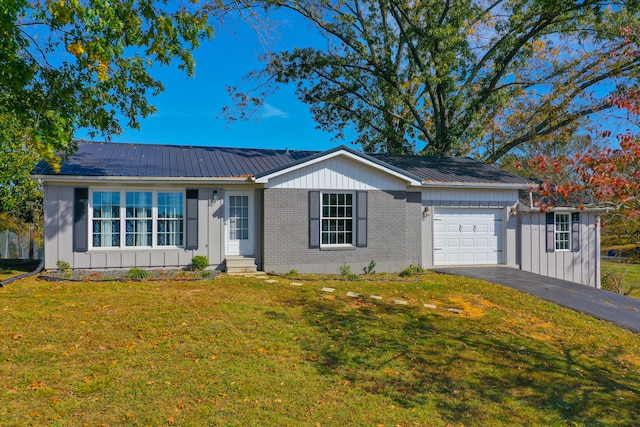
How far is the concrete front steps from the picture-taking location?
1108cm

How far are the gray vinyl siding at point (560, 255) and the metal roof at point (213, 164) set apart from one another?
1.72 metres

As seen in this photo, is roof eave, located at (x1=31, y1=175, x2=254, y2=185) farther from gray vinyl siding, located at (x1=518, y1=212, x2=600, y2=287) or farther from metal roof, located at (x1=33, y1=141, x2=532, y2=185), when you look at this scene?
gray vinyl siding, located at (x1=518, y1=212, x2=600, y2=287)

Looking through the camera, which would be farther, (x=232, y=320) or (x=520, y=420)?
(x=232, y=320)

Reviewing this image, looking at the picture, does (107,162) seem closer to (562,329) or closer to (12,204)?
(12,204)

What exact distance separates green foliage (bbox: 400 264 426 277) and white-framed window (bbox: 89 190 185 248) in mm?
6697

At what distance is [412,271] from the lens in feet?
38.9

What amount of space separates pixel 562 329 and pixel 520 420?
3.97m

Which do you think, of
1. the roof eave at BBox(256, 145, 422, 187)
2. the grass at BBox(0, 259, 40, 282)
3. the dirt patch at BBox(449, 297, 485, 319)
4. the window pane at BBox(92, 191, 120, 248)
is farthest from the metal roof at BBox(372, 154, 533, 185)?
the grass at BBox(0, 259, 40, 282)

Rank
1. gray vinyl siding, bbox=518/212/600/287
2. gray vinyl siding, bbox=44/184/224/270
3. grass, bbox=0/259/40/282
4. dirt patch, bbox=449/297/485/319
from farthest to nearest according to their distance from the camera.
Answer: gray vinyl siding, bbox=518/212/600/287
gray vinyl siding, bbox=44/184/224/270
grass, bbox=0/259/40/282
dirt patch, bbox=449/297/485/319

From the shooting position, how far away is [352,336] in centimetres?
616

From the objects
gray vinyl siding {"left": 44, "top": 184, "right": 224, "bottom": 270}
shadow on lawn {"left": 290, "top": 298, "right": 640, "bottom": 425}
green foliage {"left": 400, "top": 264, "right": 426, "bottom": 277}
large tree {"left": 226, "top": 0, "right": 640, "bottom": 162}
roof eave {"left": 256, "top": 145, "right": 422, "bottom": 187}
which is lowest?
shadow on lawn {"left": 290, "top": 298, "right": 640, "bottom": 425}

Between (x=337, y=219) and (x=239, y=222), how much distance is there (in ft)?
9.82

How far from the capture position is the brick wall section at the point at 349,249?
1114cm

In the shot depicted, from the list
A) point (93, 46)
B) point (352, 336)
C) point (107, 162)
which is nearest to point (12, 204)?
point (107, 162)
